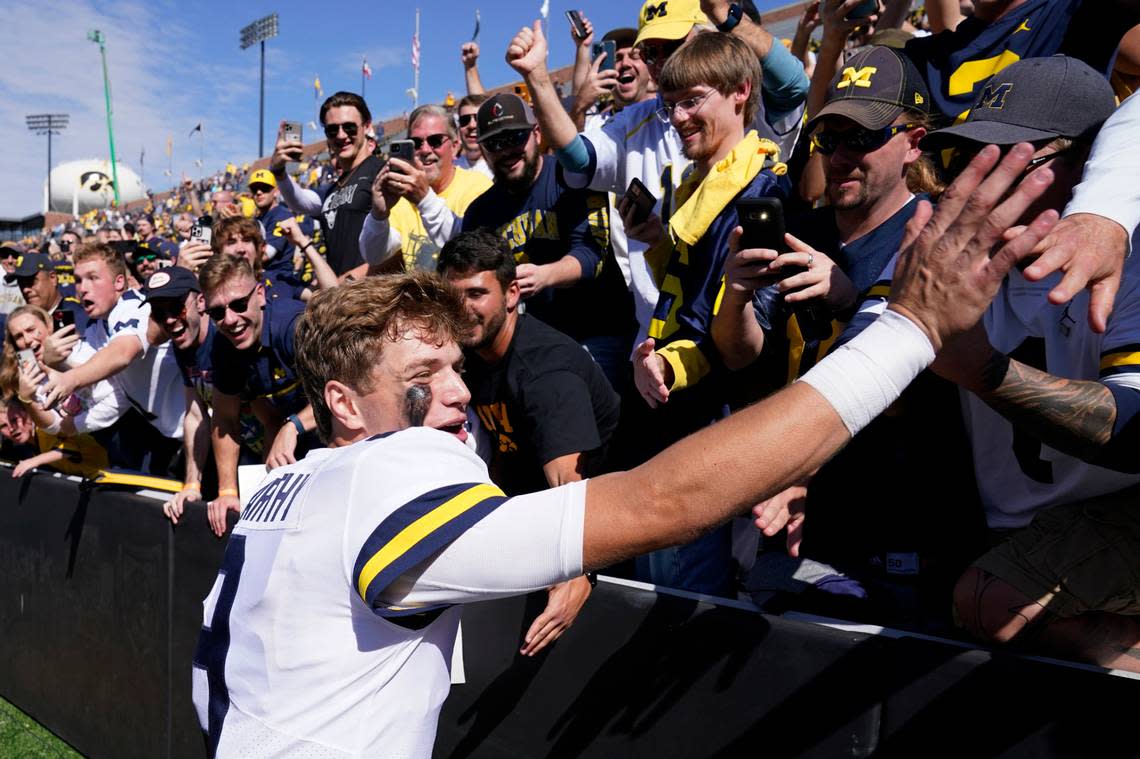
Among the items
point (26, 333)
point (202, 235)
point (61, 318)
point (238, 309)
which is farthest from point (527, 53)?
point (61, 318)

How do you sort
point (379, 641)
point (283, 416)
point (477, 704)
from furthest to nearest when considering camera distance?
point (283, 416)
point (477, 704)
point (379, 641)

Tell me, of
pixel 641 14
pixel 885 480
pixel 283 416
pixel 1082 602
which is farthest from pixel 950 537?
pixel 283 416

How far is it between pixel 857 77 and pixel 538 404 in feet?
5.14

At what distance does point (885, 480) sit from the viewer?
255 centimetres

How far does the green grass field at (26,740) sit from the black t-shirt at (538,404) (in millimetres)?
3411

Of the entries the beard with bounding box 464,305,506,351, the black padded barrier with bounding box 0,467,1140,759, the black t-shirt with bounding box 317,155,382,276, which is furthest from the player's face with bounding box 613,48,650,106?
the black padded barrier with bounding box 0,467,1140,759

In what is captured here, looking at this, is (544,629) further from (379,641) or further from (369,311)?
(369,311)

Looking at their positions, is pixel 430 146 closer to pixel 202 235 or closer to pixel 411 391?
pixel 202 235

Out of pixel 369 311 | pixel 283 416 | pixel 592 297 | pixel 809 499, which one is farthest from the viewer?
pixel 283 416

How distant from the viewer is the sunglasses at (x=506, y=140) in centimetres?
430

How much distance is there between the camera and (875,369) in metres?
1.40

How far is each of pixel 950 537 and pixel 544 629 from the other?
1.23m

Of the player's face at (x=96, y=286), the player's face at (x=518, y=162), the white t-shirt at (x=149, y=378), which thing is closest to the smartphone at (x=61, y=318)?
the player's face at (x=96, y=286)

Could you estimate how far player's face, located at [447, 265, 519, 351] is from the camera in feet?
11.3
